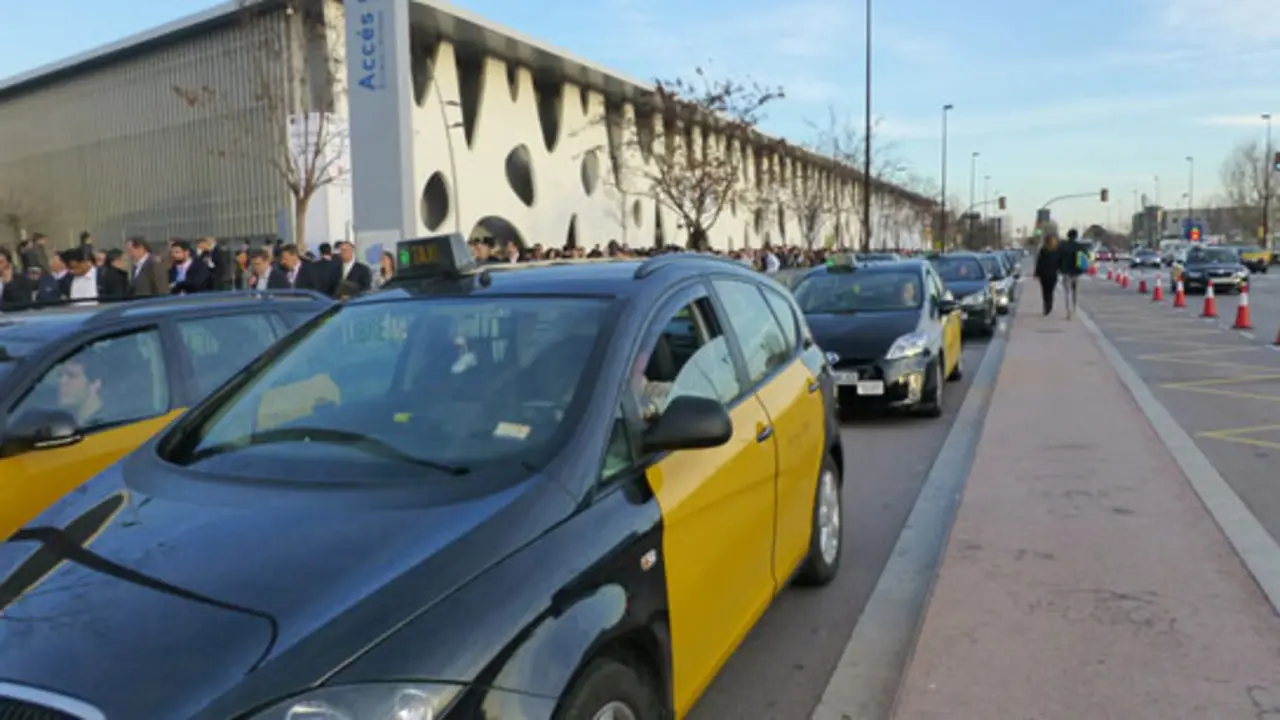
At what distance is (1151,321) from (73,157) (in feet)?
146

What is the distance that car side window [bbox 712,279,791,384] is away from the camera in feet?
13.3

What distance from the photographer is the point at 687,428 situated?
284 cm

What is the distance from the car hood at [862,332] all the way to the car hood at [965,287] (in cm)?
852

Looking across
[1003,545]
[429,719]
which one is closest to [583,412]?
[429,719]

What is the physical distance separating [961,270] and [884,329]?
1122 centimetres

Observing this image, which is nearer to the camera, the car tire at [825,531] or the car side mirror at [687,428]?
the car side mirror at [687,428]

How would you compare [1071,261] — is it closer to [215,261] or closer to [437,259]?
[215,261]

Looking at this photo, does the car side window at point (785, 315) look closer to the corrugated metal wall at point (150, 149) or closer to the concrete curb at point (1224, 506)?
the concrete curb at point (1224, 506)

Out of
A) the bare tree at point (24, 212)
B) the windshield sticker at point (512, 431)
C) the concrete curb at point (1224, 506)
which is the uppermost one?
the bare tree at point (24, 212)

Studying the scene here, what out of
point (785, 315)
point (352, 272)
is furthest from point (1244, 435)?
point (352, 272)

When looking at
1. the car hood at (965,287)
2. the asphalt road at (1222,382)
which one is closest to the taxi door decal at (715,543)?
the asphalt road at (1222,382)

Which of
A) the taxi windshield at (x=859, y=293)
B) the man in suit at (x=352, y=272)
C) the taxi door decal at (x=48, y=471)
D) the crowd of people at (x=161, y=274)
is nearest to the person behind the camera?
the taxi door decal at (x=48, y=471)

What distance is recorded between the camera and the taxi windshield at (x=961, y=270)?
762 inches

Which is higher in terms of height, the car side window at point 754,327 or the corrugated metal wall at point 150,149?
the corrugated metal wall at point 150,149
